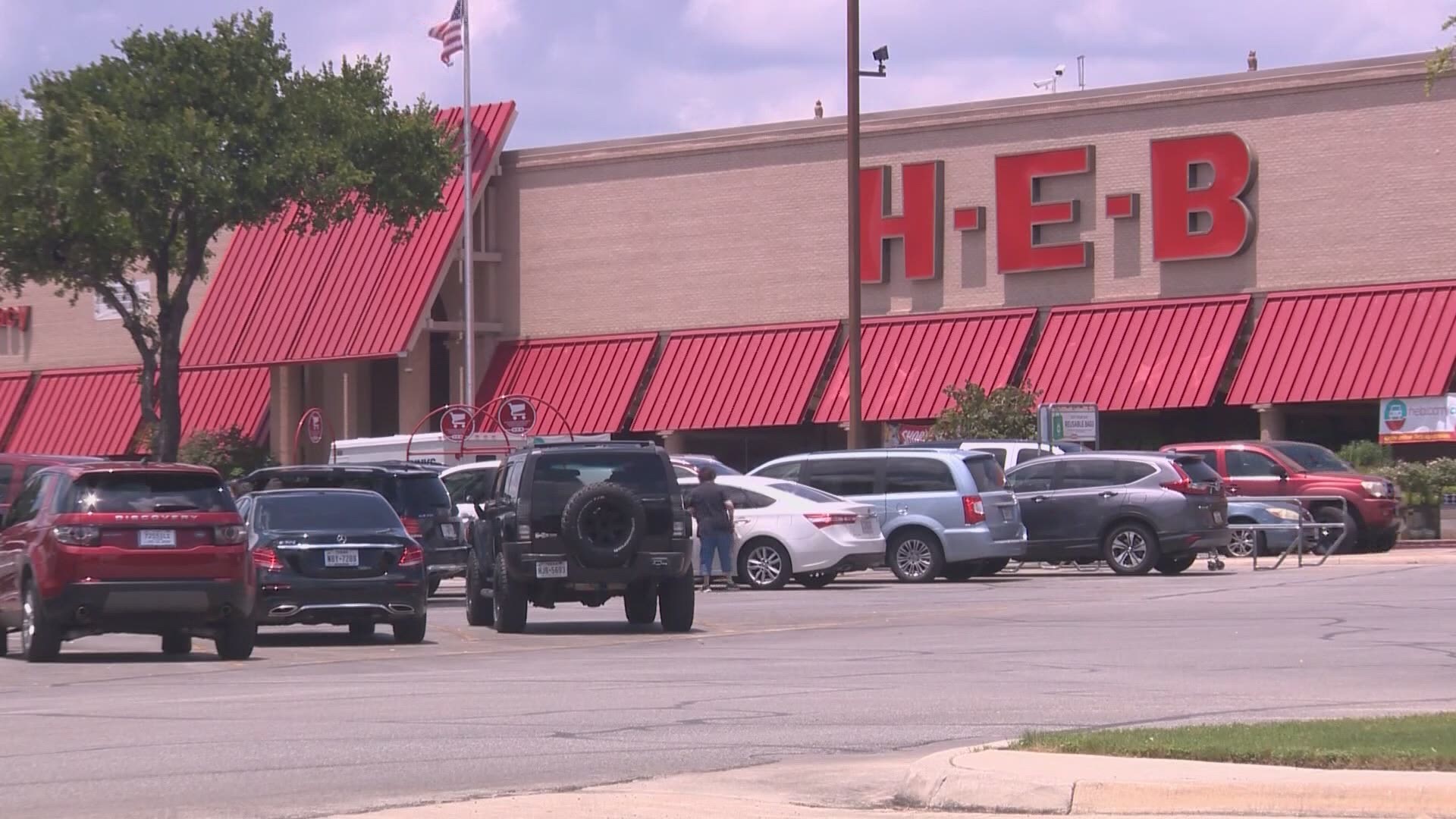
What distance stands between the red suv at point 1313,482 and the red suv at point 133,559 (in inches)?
773

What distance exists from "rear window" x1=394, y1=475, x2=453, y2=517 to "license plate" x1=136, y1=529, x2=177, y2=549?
771 cm

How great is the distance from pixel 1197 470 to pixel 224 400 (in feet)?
115

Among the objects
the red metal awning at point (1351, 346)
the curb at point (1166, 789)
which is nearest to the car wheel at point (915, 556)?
the red metal awning at point (1351, 346)

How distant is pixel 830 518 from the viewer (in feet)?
92.6

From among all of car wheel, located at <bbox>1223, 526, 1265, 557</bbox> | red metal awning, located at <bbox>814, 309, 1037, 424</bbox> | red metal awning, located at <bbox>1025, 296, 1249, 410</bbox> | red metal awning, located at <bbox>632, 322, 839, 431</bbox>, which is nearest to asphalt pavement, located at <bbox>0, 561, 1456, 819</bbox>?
car wheel, located at <bbox>1223, 526, 1265, 557</bbox>

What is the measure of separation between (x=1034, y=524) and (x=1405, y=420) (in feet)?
45.4

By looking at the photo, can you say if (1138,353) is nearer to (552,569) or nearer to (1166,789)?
(552,569)

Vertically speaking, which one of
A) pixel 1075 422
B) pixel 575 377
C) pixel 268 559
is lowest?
pixel 268 559

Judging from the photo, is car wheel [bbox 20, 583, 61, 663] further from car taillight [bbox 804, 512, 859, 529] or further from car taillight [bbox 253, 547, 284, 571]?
car taillight [bbox 804, 512, 859, 529]

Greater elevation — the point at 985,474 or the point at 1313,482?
the point at 985,474

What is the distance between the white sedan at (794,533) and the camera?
2820cm

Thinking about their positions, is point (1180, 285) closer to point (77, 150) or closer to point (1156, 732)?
point (77, 150)

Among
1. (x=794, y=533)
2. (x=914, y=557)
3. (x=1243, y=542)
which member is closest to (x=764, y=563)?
(x=794, y=533)

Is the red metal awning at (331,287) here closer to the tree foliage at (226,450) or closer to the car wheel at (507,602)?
the tree foliage at (226,450)
